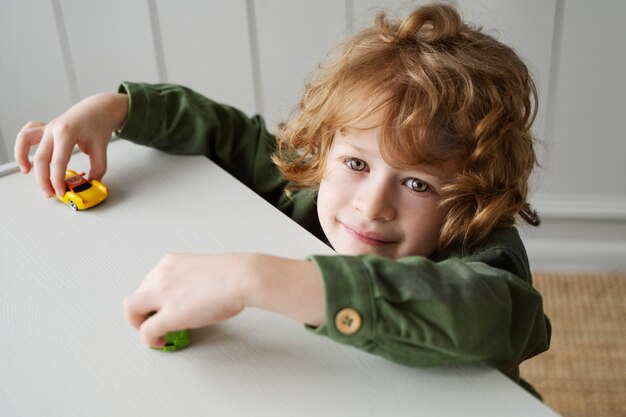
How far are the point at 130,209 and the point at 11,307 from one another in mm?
173

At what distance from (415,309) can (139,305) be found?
→ 207 mm

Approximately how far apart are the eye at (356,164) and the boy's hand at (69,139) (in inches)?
11.0

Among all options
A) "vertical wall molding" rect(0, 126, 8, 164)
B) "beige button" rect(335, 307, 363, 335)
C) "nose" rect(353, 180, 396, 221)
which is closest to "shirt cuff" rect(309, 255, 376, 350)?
"beige button" rect(335, 307, 363, 335)

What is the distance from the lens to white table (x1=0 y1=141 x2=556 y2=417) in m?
0.48

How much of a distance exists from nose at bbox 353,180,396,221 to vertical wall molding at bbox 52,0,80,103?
A: 0.88 m

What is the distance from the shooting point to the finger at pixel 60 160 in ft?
Result: 2.47

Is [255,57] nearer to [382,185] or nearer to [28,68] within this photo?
[28,68]

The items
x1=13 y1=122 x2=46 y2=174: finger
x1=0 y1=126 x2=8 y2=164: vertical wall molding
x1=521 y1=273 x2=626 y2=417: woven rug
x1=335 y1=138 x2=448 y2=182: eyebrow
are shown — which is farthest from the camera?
x1=0 y1=126 x2=8 y2=164: vertical wall molding

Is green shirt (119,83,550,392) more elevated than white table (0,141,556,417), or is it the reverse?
green shirt (119,83,550,392)

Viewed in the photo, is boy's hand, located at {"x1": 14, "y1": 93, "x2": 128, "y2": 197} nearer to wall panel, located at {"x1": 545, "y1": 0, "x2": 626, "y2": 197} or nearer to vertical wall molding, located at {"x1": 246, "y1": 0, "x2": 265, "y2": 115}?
vertical wall molding, located at {"x1": 246, "y1": 0, "x2": 265, "y2": 115}

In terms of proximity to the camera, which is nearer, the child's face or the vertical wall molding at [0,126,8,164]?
the child's face

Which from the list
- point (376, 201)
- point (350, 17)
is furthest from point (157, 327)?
point (350, 17)

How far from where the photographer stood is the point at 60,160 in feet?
2.51

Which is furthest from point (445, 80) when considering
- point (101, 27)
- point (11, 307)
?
point (101, 27)
